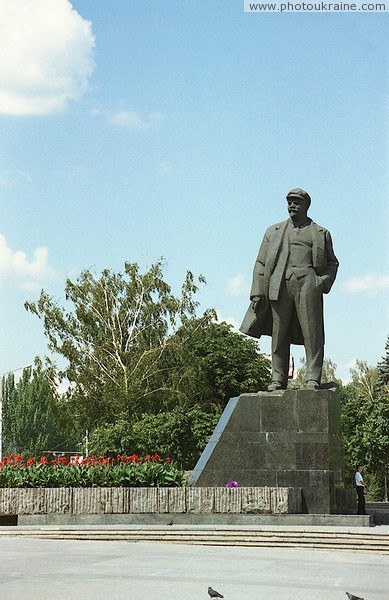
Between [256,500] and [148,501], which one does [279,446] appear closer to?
[256,500]

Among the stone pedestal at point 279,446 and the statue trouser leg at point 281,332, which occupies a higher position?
the statue trouser leg at point 281,332

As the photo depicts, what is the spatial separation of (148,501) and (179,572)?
229 inches

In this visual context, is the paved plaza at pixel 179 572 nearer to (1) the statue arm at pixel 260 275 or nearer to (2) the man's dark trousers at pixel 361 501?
(2) the man's dark trousers at pixel 361 501

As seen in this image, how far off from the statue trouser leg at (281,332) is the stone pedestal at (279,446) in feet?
2.65

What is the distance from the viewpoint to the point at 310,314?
1848 centimetres

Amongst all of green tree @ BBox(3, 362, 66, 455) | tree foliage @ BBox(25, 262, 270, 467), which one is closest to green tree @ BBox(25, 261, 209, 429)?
tree foliage @ BBox(25, 262, 270, 467)

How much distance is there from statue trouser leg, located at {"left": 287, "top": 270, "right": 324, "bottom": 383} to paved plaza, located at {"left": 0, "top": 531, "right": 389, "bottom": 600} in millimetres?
4948

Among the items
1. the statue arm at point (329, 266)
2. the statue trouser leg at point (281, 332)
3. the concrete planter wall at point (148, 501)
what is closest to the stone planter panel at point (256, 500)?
the concrete planter wall at point (148, 501)

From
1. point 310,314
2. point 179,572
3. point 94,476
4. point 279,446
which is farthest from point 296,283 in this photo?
point 179,572

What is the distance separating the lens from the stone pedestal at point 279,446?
687 inches

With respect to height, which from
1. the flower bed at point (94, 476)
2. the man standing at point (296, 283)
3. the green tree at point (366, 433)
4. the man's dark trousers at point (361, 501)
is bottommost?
the man's dark trousers at point (361, 501)

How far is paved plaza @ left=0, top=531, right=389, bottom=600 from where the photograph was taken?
32.2 feet

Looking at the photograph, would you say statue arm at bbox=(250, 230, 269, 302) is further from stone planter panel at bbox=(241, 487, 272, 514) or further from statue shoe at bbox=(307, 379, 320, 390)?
stone planter panel at bbox=(241, 487, 272, 514)

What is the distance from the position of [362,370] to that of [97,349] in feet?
85.2
